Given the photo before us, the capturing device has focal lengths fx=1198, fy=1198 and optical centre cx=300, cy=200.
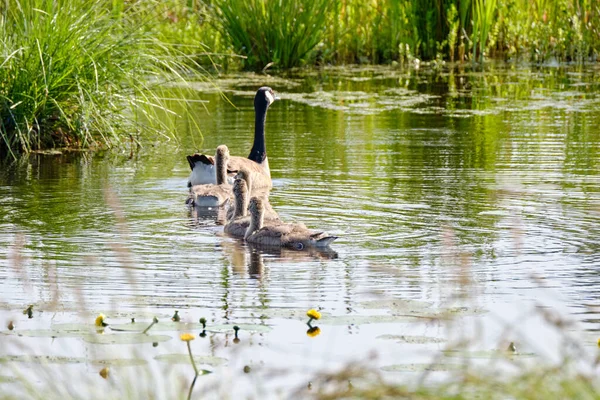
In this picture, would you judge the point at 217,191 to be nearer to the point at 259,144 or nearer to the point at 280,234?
the point at 259,144

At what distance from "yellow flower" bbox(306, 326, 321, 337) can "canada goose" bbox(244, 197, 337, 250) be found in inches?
81.1

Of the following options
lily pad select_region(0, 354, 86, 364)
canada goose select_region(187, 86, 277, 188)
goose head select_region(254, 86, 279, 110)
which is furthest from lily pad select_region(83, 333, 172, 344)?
goose head select_region(254, 86, 279, 110)

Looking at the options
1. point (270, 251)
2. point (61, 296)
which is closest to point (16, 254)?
point (61, 296)

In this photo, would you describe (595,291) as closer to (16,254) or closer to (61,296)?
(61,296)

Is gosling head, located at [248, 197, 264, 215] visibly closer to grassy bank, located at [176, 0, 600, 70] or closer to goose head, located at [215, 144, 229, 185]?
goose head, located at [215, 144, 229, 185]

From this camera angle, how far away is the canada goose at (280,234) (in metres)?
8.40

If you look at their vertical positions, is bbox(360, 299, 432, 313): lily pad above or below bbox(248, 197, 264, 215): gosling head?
below

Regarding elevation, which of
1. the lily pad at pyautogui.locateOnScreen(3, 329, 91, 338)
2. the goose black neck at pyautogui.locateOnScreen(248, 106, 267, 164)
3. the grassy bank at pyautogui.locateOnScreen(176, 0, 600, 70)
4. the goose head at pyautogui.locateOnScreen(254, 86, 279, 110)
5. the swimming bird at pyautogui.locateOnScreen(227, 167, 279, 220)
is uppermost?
the grassy bank at pyautogui.locateOnScreen(176, 0, 600, 70)

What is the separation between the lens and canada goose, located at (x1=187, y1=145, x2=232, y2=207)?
408 inches

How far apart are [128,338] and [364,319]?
1267 millimetres

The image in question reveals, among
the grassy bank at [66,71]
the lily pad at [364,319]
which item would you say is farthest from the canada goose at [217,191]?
the lily pad at [364,319]

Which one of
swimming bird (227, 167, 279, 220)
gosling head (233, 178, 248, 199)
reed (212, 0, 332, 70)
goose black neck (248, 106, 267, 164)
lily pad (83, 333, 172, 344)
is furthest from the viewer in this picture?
reed (212, 0, 332, 70)

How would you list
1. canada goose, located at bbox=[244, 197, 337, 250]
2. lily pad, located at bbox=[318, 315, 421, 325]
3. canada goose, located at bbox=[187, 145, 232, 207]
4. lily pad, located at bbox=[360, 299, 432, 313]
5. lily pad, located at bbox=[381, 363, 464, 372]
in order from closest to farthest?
lily pad, located at bbox=[381, 363, 464, 372]
lily pad, located at bbox=[318, 315, 421, 325]
lily pad, located at bbox=[360, 299, 432, 313]
canada goose, located at bbox=[244, 197, 337, 250]
canada goose, located at bbox=[187, 145, 232, 207]

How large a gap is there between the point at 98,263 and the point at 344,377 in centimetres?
430
